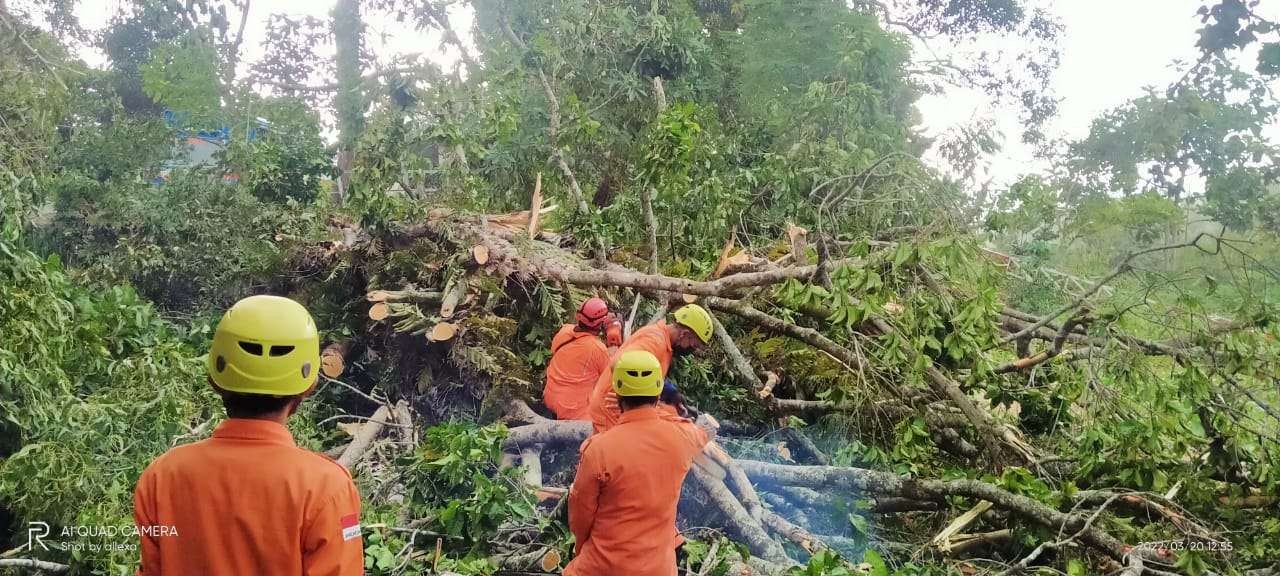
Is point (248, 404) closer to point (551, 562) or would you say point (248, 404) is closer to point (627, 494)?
point (627, 494)

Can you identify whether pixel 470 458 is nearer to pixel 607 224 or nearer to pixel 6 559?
pixel 6 559

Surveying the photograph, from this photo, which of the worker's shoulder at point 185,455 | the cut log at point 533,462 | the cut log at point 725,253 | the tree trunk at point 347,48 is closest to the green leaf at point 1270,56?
the cut log at point 725,253

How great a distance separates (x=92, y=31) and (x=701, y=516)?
34.7 feet

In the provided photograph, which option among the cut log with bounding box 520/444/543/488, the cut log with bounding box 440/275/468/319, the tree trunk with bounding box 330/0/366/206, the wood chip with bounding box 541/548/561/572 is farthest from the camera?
the tree trunk with bounding box 330/0/366/206

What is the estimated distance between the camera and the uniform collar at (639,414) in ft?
6.79

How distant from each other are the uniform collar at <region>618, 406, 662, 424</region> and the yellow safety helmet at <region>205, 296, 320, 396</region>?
91 cm

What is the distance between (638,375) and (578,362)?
5.93 ft

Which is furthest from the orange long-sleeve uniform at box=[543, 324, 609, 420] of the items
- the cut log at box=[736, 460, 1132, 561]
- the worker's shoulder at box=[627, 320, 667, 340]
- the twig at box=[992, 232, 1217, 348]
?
the twig at box=[992, 232, 1217, 348]

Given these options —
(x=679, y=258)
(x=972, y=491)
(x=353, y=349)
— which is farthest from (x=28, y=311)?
(x=972, y=491)

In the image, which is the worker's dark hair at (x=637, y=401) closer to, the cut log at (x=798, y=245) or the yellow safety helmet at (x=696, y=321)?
the yellow safety helmet at (x=696, y=321)

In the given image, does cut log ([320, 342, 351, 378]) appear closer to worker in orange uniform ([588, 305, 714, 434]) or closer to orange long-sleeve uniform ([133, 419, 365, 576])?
worker in orange uniform ([588, 305, 714, 434])

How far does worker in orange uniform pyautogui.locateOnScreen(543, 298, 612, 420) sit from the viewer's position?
12.4 ft

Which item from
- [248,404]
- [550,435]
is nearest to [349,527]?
[248,404]

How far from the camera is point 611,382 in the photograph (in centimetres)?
280
